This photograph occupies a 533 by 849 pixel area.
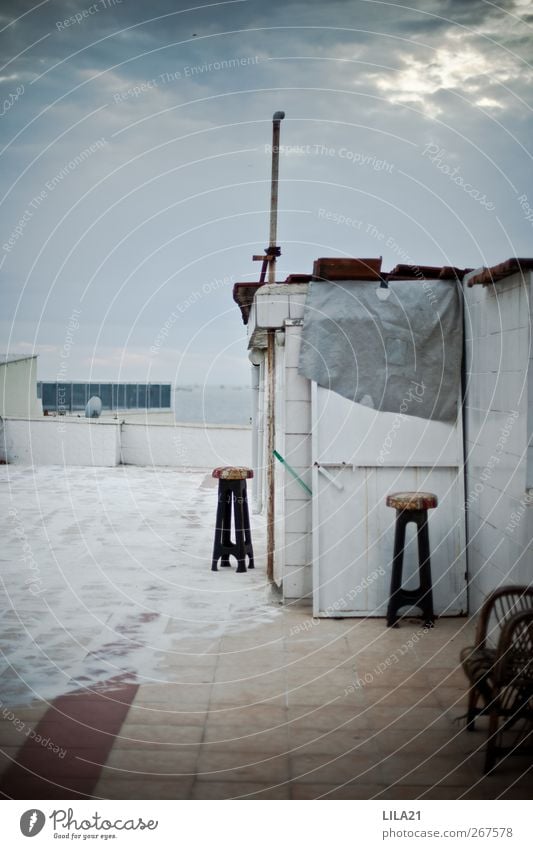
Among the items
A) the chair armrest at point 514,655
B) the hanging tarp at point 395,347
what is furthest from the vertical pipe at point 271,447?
the chair armrest at point 514,655

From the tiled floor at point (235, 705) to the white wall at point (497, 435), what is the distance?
29.4 inches

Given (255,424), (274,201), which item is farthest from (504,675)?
(255,424)

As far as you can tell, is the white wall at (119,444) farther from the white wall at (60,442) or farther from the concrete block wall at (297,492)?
the concrete block wall at (297,492)

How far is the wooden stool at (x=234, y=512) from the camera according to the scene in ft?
27.2

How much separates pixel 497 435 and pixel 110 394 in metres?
32.6

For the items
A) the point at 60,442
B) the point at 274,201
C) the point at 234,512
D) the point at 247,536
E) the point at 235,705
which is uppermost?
the point at 274,201

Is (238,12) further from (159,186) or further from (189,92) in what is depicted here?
(159,186)

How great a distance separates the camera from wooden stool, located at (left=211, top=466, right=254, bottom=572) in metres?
8.28

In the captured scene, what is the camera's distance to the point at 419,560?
6.51 m

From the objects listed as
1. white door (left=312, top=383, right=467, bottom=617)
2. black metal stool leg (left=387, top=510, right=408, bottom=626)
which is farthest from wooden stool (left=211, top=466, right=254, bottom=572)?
black metal stool leg (left=387, top=510, right=408, bottom=626)

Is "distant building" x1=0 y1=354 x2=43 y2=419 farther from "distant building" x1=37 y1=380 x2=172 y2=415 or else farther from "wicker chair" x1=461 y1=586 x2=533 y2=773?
"wicker chair" x1=461 y1=586 x2=533 y2=773

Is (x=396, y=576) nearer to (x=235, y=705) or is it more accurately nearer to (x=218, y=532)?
(x=235, y=705)

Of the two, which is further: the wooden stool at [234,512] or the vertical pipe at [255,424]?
the vertical pipe at [255,424]

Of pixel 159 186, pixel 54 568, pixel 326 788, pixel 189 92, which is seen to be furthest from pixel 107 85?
pixel 326 788
